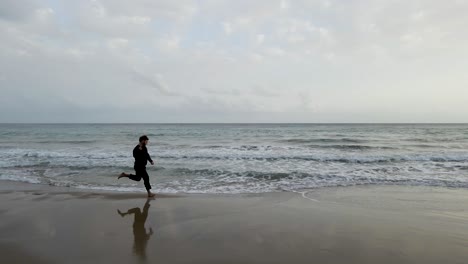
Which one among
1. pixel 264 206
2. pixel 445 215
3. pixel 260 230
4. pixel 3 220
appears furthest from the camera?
pixel 264 206

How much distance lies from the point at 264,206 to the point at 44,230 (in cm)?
441

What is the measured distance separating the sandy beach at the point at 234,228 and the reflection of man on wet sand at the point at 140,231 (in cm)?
1

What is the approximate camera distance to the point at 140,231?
567cm

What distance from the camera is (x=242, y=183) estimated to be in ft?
36.1

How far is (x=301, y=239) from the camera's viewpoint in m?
5.20

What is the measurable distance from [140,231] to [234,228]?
1646 millimetres

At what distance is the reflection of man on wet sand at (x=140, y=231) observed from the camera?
4727 millimetres

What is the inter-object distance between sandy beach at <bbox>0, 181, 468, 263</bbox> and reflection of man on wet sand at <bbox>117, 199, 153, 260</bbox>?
15mm

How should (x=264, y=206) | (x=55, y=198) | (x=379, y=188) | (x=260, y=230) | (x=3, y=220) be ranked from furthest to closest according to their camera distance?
(x=379, y=188), (x=55, y=198), (x=264, y=206), (x=3, y=220), (x=260, y=230)

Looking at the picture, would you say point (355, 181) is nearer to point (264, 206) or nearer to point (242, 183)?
point (242, 183)

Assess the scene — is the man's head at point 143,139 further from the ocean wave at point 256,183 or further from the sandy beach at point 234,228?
the ocean wave at point 256,183

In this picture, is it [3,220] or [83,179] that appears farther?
[83,179]

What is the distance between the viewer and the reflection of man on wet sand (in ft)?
15.5

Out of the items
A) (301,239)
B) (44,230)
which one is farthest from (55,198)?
(301,239)
